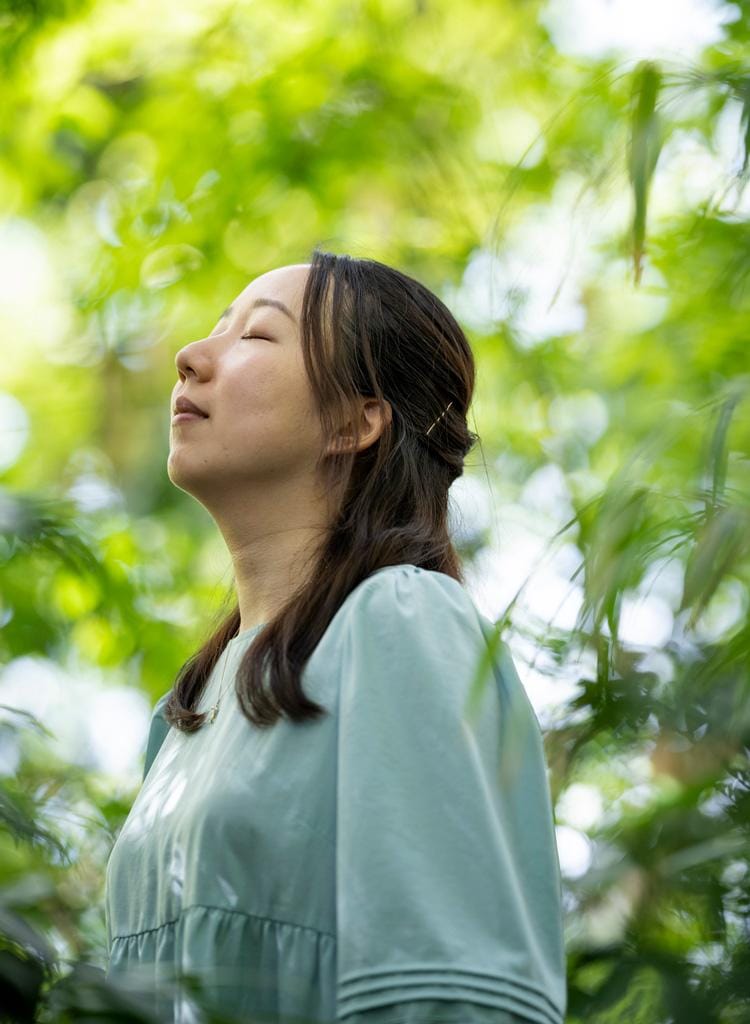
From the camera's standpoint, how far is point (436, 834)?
41.7 inches

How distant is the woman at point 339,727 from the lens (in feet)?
3.32

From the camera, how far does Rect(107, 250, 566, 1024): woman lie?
1013mm

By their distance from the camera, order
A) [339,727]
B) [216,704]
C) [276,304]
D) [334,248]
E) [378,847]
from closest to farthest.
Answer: [378,847]
[339,727]
[216,704]
[276,304]
[334,248]

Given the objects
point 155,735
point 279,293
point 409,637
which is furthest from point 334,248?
point 409,637

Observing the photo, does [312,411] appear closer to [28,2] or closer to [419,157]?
[28,2]

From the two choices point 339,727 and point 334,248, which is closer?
point 339,727

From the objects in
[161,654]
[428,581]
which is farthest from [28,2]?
[428,581]

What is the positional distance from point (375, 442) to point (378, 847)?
1.90 feet

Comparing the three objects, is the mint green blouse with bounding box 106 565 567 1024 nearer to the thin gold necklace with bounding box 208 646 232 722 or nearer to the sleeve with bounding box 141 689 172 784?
the thin gold necklace with bounding box 208 646 232 722

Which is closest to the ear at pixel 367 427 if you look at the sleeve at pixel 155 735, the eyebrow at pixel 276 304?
the eyebrow at pixel 276 304

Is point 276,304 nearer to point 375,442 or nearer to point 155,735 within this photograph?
point 375,442

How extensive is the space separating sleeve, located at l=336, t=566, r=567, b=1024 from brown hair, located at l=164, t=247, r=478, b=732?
0.12 meters

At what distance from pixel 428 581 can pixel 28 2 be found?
2476mm

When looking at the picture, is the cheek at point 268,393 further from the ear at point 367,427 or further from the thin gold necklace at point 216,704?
the thin gold necklace at point 216,704
